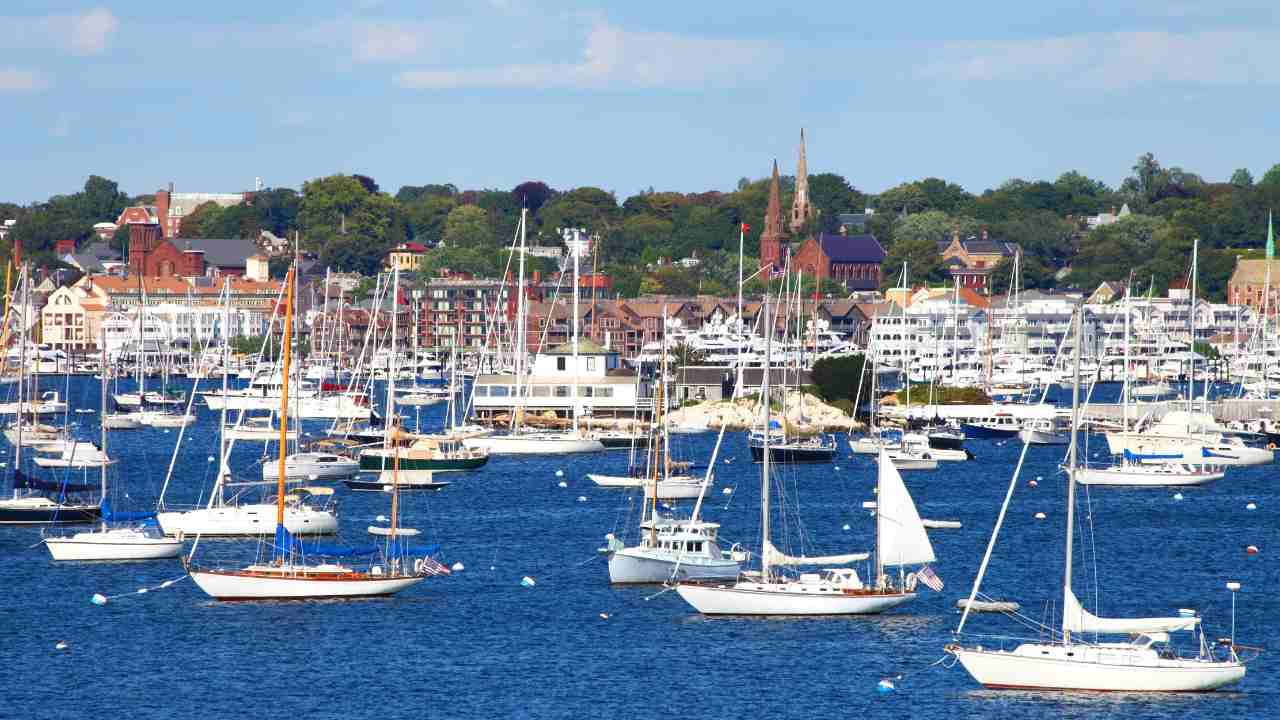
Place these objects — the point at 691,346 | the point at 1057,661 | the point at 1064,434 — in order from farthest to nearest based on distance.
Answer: the point at 691,346, the point at 1064,434, the point at 1057,661

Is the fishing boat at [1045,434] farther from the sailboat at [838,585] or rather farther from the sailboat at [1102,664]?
the sailboat at [1102,664]

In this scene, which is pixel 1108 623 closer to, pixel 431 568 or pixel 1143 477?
pixel 431 568

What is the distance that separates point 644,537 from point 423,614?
7.66 metres

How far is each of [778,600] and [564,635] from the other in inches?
166

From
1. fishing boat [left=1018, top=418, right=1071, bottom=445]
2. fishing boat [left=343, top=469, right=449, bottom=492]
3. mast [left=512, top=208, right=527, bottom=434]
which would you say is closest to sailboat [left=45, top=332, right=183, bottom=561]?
fishing boat [left=343, top=469, right=449, bottom=492]

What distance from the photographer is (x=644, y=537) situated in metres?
55.9

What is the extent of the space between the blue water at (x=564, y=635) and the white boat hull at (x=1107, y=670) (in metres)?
0.26

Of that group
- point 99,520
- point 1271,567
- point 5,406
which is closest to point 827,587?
point 1271,567

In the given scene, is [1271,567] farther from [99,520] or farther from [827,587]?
[99,520]

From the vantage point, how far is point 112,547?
187 feet

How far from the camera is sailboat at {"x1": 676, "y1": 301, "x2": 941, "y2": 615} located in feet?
155

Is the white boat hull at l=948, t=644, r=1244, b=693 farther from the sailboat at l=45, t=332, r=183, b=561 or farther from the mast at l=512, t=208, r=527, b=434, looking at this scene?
the mast at l=512, t=208, r=527, b=434

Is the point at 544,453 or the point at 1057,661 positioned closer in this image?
the point at 1057,661

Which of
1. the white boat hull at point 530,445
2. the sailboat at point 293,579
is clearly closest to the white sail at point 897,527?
the sailboat at point 293,579
